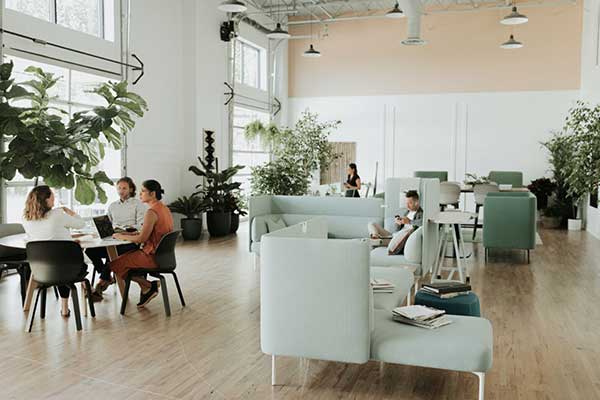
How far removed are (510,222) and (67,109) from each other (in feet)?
21.6

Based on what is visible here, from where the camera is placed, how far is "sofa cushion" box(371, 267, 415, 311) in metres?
4.37

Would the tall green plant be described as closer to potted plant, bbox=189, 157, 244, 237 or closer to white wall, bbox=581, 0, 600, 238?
potted plant, bbox=189, 157, 244, 237

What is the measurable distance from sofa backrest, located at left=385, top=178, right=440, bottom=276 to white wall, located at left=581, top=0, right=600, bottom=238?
18.9 ft

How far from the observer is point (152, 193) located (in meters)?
5.69

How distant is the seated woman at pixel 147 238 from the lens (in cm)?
550

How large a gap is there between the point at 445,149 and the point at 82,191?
11.2 meters

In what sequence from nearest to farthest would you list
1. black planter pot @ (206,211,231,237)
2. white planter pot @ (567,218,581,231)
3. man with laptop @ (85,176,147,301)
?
man with laptop @ (85,176,147,301), black planter pot @ (206,211,231,237), white planter pot @ (567,218,581,231)

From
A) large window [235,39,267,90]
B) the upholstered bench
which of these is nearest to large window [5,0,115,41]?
large window [235,39,267,90]

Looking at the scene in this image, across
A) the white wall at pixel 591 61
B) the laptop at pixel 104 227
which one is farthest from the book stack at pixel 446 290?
the white wall at pixel 591 61

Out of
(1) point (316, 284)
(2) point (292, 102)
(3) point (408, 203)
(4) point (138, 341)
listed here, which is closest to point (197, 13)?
(2) point (292, 102)

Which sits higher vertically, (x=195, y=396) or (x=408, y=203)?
(x=408, y=203)

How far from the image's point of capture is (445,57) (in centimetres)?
1473

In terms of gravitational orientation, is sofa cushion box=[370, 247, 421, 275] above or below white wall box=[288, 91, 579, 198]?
below

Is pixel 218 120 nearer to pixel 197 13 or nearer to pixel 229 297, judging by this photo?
pixel 197 13
